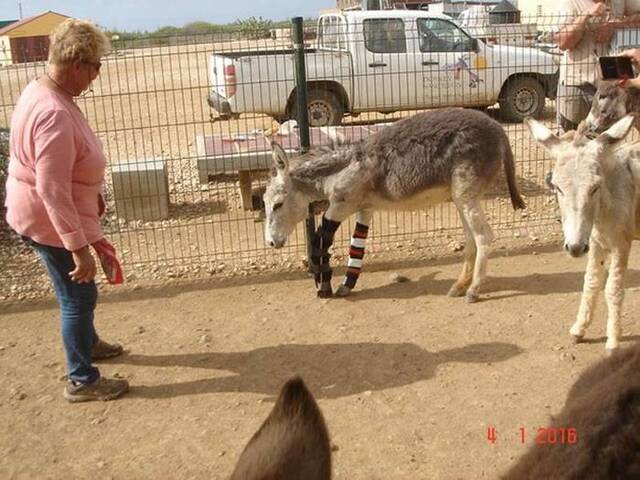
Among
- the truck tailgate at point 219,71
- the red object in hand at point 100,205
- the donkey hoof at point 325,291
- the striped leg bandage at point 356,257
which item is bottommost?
the donkey hoof at point 325,291

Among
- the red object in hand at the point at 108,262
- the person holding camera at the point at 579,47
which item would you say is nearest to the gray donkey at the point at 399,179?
the person holding camera at the point at 579,47

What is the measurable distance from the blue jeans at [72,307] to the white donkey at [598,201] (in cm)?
298

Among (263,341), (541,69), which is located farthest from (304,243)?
(541,69)

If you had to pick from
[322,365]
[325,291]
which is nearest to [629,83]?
[325,291]

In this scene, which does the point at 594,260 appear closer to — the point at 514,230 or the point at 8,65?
the point at 514,230

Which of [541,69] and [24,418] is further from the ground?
[541,69]

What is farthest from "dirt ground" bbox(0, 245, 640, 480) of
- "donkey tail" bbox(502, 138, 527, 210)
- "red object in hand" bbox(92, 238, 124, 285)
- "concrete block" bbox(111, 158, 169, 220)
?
"concrete block" bbox(111, 158, 169, 220)

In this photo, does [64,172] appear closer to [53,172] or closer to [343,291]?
[53,172]

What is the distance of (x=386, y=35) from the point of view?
12.0 m

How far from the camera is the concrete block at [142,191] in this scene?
25.4 feet

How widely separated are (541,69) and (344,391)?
1005cm

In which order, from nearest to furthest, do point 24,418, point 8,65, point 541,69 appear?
point 24,418 < point 8,65 < point 541,69

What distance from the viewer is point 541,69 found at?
12.6 metres
